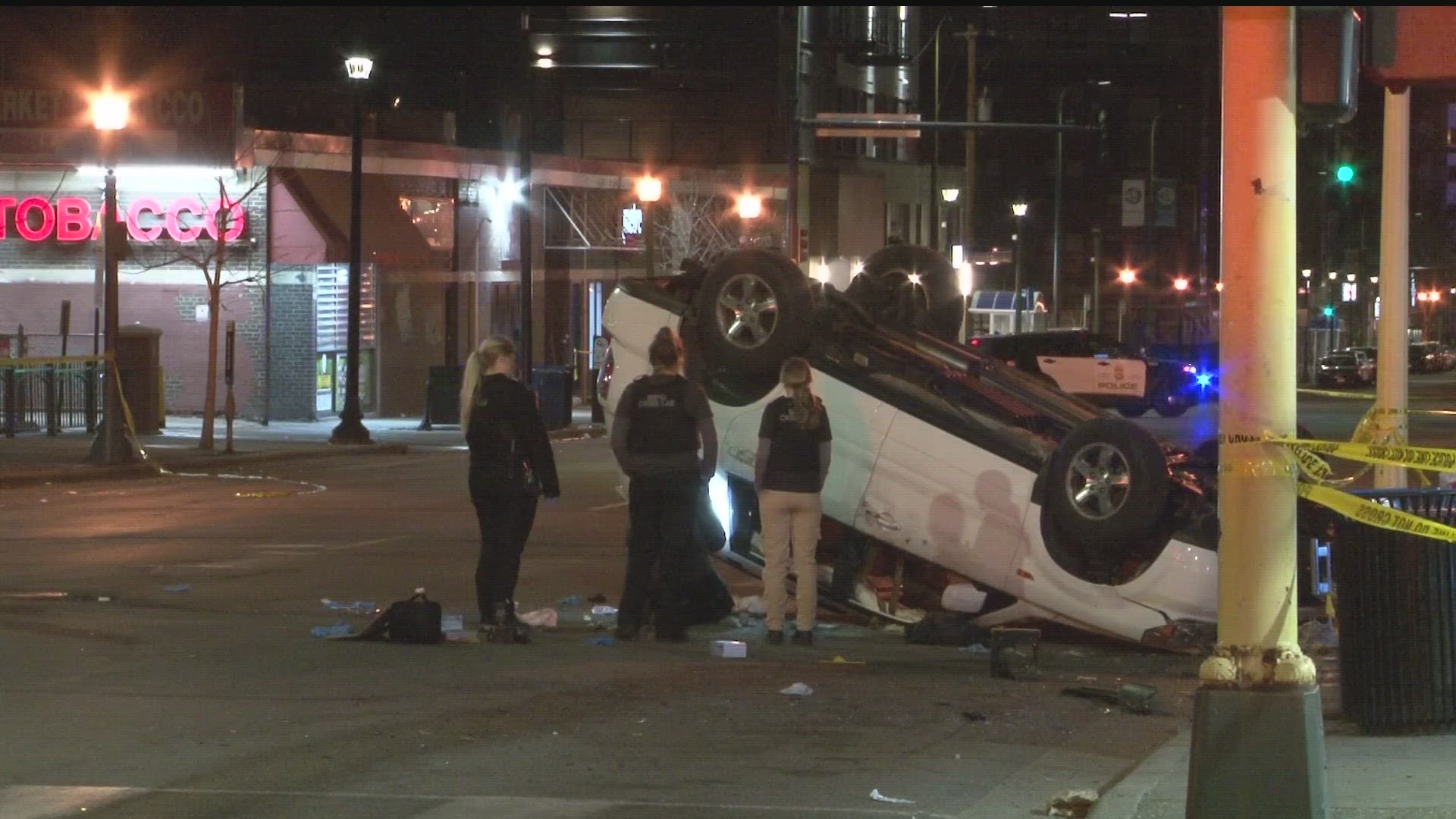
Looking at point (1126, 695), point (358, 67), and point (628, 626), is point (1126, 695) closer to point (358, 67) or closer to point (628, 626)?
point (628, 626)

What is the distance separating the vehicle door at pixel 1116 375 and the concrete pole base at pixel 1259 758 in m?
33.5

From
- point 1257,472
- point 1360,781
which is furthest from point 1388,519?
Result: point 1257,472

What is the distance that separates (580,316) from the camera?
1794 inches

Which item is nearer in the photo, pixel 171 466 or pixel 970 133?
pixel 171 466

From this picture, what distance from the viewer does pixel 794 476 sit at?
34.2 ft

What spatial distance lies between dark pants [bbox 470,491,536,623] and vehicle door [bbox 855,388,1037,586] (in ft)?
6.70

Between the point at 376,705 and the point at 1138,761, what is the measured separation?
345cm

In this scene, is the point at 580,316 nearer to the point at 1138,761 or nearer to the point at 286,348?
the point at 286,348

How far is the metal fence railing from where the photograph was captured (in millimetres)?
28578

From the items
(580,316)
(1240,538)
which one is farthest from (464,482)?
(580,316)

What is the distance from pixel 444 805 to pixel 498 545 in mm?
3825

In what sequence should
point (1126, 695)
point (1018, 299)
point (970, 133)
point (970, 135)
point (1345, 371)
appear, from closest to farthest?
point (1126, 695) < point (970, 133) < point (1018, 299) < point (970, 135) < point (1345, 371)

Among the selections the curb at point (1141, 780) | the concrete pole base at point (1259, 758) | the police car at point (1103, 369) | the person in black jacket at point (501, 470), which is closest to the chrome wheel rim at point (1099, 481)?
the curb at point (1141, 780)

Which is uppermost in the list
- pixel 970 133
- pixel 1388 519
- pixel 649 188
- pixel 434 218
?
pixel 970 133
